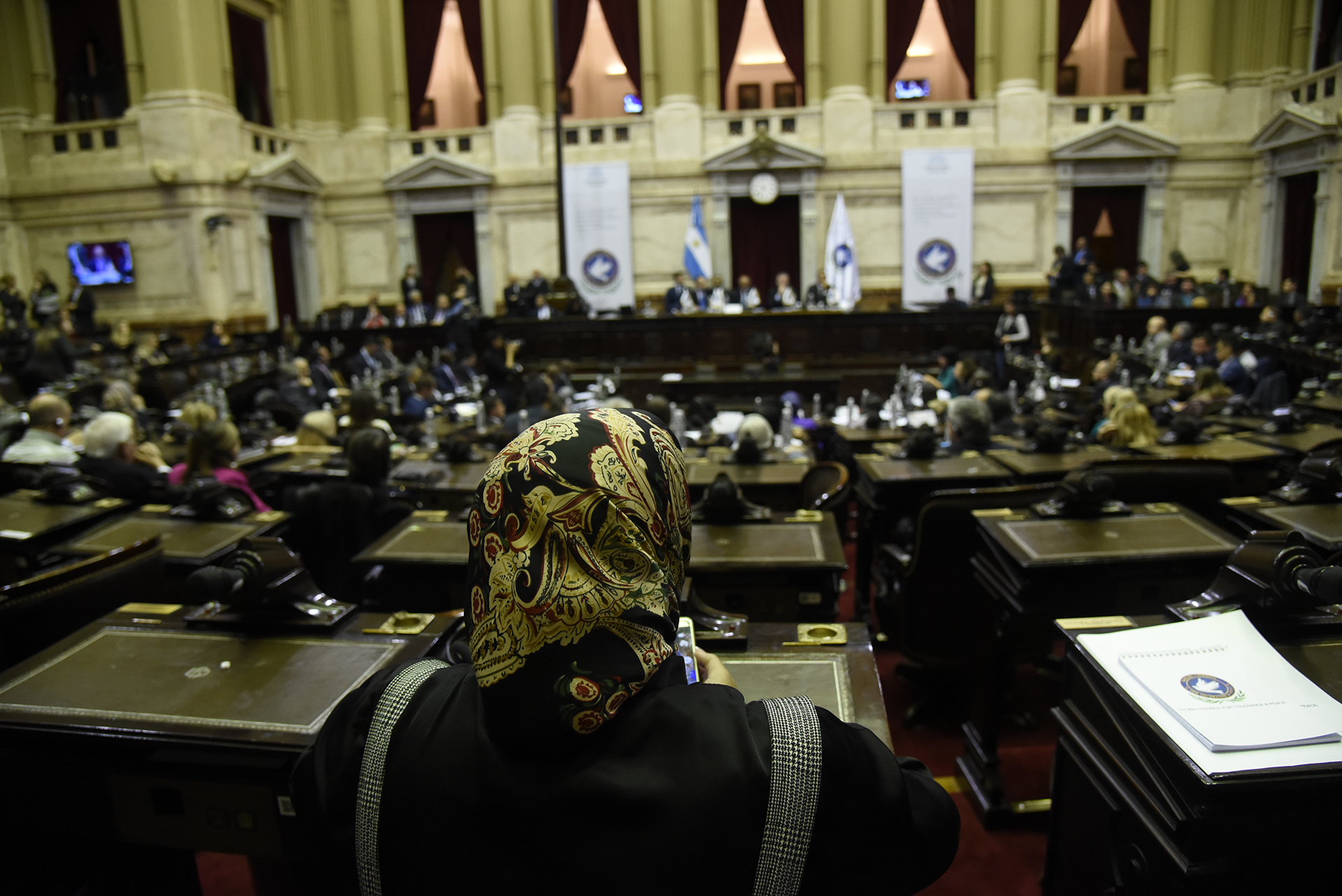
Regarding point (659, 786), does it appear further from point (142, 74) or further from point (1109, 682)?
point (142, 74)

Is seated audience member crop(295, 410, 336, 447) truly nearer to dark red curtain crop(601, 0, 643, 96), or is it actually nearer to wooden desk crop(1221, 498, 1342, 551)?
wooden desk crop(1221, 498, 1342, 551)

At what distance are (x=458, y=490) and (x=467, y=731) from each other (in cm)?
326

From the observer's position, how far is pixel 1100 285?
44.9 feet

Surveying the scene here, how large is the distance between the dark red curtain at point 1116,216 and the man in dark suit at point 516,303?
10.00 m

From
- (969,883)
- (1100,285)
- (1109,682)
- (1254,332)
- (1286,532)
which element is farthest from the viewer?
(1100,285)

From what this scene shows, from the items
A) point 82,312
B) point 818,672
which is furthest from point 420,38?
point 818,672

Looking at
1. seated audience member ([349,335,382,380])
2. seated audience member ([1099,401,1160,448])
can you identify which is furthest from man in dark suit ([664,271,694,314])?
seated audience member ([1099,401,1160,448])

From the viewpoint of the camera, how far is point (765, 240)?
54.4 ft

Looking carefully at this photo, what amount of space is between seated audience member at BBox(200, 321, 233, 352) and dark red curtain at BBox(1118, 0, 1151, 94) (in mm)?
16389

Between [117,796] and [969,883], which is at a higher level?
[117,796]

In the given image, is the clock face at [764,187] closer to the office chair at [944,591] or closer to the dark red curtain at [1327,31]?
the dark red curtain at [1327,31]

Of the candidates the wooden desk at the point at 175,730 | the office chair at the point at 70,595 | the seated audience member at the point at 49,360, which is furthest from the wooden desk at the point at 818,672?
the seated audience member at the point at 49,360

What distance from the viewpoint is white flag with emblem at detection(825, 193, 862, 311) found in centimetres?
1559

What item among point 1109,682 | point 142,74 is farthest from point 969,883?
point 142,74
